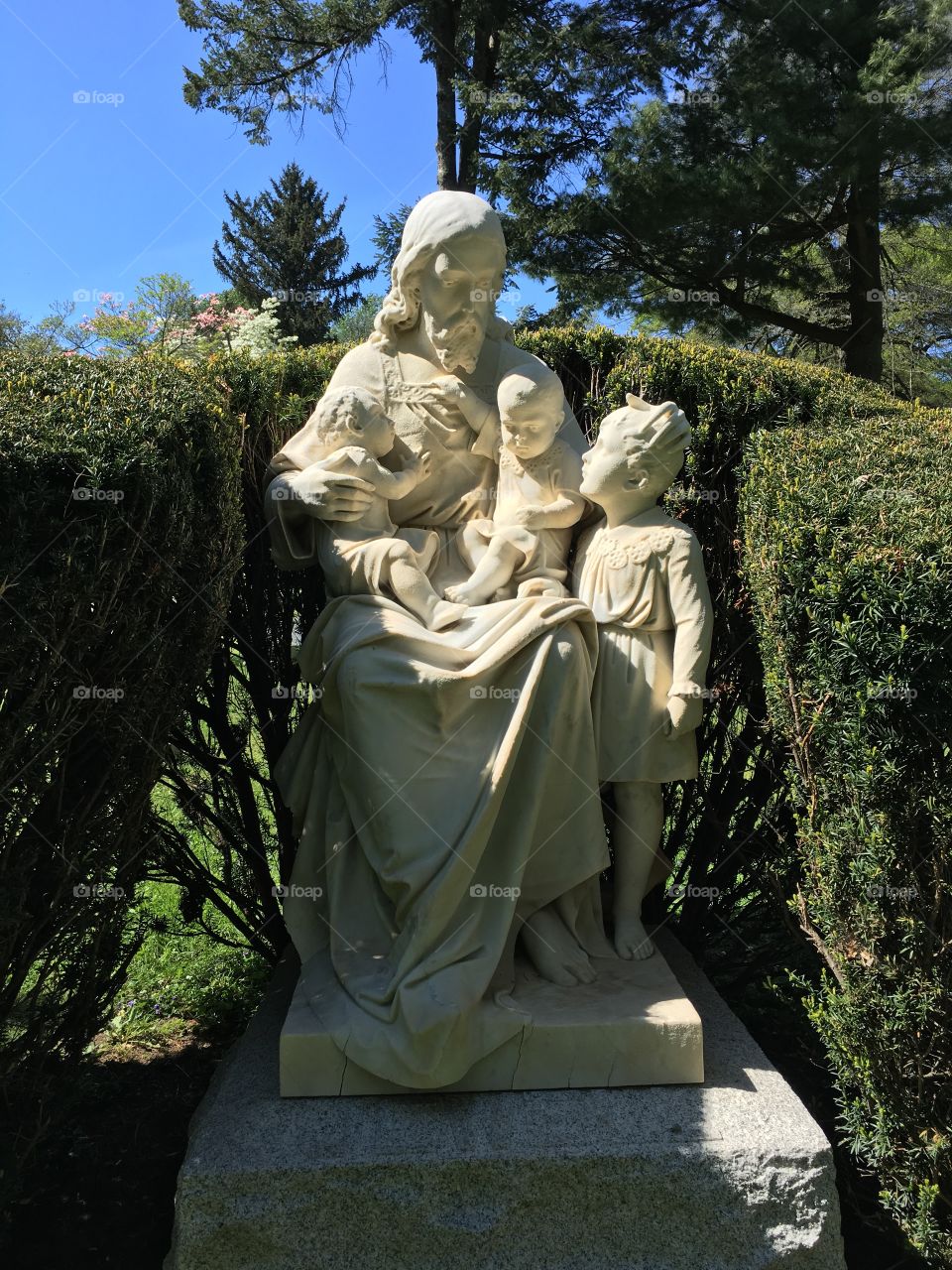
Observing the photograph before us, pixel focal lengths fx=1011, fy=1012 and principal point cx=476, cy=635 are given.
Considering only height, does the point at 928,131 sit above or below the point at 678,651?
above

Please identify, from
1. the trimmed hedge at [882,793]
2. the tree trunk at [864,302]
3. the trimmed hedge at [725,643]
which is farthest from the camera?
the tree trunk at [864,302]

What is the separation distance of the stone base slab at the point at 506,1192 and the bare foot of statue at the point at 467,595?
143 cm

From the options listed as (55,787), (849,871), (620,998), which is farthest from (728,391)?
(55,787)

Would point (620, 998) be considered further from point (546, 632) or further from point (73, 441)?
point (73, 441)

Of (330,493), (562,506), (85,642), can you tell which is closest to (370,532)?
(330,493)

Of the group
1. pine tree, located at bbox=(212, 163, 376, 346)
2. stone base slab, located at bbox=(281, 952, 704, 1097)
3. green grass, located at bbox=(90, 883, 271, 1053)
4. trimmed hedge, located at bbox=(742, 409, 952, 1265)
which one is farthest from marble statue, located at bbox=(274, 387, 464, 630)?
pine tree, located at bbox=(212, 163, 376, 346)

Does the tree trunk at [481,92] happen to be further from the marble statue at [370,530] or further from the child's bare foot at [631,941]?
the child's bare foot at [631,941]

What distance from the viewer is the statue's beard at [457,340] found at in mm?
3273

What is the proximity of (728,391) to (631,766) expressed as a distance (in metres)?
1.82

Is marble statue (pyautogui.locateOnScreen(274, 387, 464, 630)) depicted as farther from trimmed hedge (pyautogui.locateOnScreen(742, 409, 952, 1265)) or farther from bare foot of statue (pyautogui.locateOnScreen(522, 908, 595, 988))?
trimmed hedge (pyautogui.locateOnScreen(742, 409, 952, 1265))

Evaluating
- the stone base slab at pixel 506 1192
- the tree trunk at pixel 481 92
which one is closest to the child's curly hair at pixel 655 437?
the stone base slab at pixel 506 1192

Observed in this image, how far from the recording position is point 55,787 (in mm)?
2596

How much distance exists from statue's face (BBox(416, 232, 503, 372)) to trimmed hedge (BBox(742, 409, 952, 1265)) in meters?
1.20

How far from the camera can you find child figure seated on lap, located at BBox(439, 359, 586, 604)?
10.1 feet
